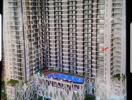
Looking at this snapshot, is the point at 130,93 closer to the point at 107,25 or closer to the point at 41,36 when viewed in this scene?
the point at 107,25

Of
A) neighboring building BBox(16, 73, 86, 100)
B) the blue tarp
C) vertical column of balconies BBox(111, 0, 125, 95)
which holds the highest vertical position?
vertical column of balconies BBox(111, 0, 125, 95)

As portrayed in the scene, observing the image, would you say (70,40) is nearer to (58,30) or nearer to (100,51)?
(58,30)

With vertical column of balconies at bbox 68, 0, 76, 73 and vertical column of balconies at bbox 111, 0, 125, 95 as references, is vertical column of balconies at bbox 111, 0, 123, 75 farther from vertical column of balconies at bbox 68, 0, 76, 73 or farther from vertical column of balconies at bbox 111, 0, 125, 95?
vertical column of balconies at bbox 68, 0, 76, 73

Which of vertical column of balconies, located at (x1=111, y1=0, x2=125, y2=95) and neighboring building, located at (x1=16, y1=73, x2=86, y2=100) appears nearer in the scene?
vertical column of balconies, located at (x1=111, y1=0, x2=125, y2=95)

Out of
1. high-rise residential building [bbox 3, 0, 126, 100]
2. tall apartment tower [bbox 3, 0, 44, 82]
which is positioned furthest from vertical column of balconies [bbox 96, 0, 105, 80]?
tall apartment tower [bbox 3, 0, 44, 82]

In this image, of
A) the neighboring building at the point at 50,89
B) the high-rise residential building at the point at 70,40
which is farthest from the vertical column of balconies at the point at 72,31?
the neighboring building at the point at 50,89

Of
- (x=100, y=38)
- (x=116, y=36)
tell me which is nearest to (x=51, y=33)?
(x=100, y=38)

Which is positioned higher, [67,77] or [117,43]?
[117,43]

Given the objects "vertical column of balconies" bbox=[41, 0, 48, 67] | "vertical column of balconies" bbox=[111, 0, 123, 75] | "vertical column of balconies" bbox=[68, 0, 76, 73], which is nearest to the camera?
"vertical column of balconies" bbox=[111, 0, 123, 75]

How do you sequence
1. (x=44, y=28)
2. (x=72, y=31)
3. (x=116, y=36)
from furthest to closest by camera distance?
1. (x=44, y=28)
2. (x=72, y=31)
3. (x=116, y=36)
